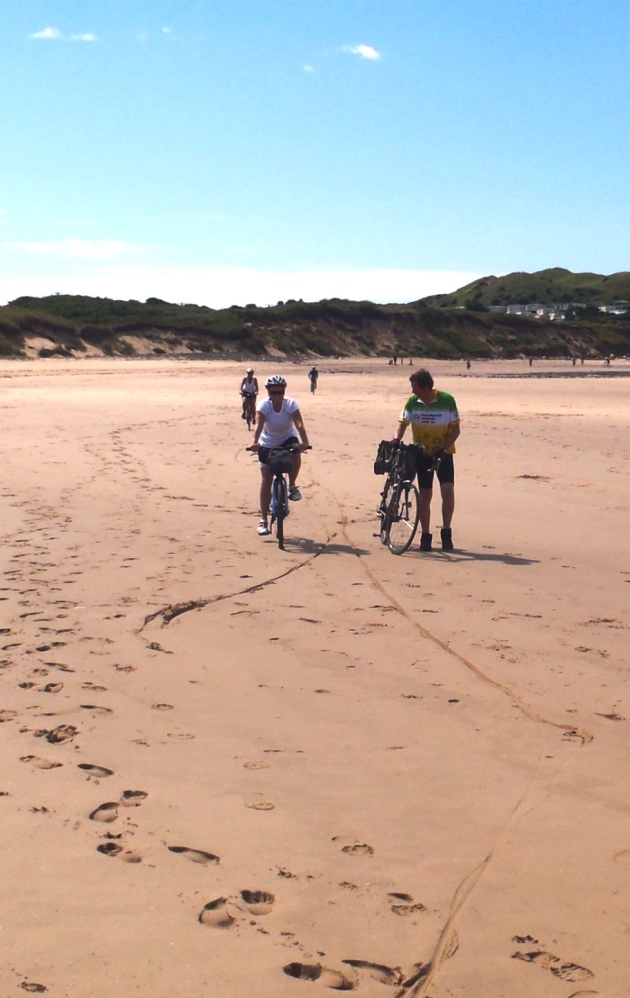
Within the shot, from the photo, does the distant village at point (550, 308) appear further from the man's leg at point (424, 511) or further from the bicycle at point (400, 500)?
the man's leg at point (424, 511)

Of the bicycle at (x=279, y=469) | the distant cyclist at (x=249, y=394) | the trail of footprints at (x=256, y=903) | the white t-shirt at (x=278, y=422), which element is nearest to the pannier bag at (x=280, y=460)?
the bicycle at (x=279, y=469)

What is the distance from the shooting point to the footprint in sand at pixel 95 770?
4176 mm

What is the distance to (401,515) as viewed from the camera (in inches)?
362

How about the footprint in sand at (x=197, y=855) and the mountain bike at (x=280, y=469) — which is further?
the mountain bike at (x=280, y=469)

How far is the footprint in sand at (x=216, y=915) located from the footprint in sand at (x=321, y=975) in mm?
269

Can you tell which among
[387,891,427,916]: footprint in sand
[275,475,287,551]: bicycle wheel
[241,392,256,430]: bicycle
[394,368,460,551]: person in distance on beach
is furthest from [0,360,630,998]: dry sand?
[241,392,256,430]: bicycle

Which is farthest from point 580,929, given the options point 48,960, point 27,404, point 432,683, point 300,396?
point 300,396

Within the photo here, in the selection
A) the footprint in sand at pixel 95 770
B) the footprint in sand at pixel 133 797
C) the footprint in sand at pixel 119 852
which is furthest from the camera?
the footprint in sand at pixel 95 770

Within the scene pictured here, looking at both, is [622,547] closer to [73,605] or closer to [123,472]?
[73,605]

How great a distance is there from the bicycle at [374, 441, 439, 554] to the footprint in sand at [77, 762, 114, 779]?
5.09m

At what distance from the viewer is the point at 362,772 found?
14.1ft

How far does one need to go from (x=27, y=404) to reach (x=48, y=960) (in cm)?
2653

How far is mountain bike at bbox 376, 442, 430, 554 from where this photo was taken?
359 inches

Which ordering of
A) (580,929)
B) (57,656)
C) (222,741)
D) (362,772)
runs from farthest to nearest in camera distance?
(57,656)
(222,741)
(362,772)
(580,929)
